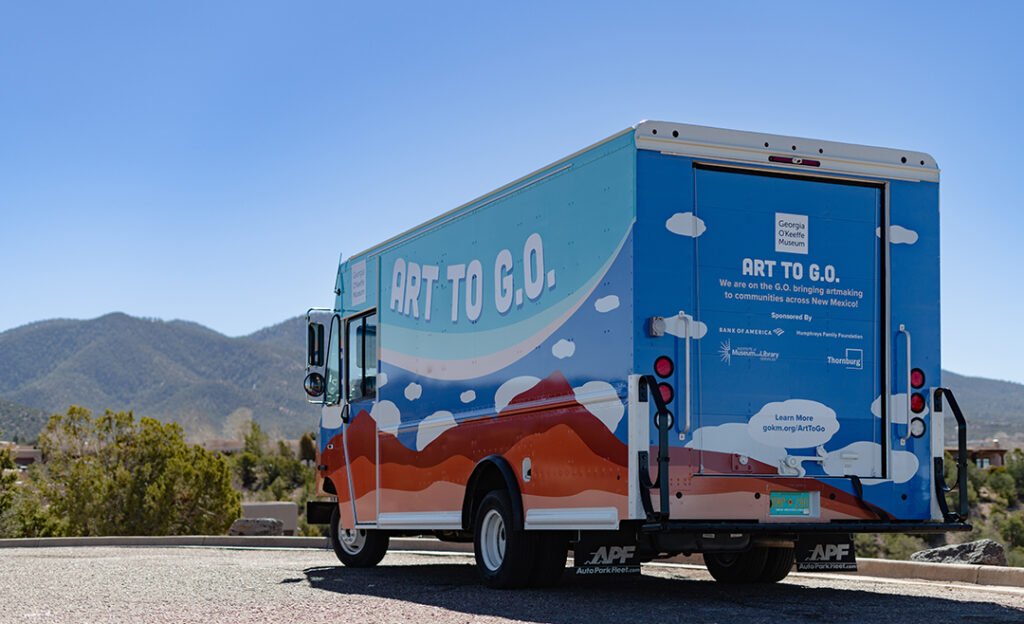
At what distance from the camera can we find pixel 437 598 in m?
10.1

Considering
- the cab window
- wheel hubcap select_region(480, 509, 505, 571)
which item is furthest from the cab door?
wheel hubcap select_region(480, 509, 505, 571)

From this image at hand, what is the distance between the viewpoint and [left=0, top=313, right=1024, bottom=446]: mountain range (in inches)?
5118

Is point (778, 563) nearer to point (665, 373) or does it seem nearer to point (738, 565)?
point (738, 565)

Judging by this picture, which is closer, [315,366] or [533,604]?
[533,604]

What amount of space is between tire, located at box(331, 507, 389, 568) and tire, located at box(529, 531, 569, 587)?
3.73 m

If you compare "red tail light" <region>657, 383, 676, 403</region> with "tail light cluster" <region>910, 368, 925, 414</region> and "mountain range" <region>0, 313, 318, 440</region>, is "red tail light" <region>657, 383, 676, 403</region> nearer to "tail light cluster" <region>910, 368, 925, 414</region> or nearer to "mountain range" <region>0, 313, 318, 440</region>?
"tail light cluster" <region>910, 368, 925, 414</region>

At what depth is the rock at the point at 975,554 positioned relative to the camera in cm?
1273

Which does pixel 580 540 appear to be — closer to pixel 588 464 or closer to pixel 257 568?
pixel 588 464

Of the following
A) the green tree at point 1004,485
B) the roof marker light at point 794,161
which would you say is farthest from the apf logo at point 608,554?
the green tree at point 1004,485

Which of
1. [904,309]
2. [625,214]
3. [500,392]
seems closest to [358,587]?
[500,392]

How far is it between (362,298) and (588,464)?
16.7 ft

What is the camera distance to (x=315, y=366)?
14438 mm

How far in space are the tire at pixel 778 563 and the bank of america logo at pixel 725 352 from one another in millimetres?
2714

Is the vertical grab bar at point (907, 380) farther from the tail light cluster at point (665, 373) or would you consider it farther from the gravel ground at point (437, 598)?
the tail light cluster at point (665, 373)
